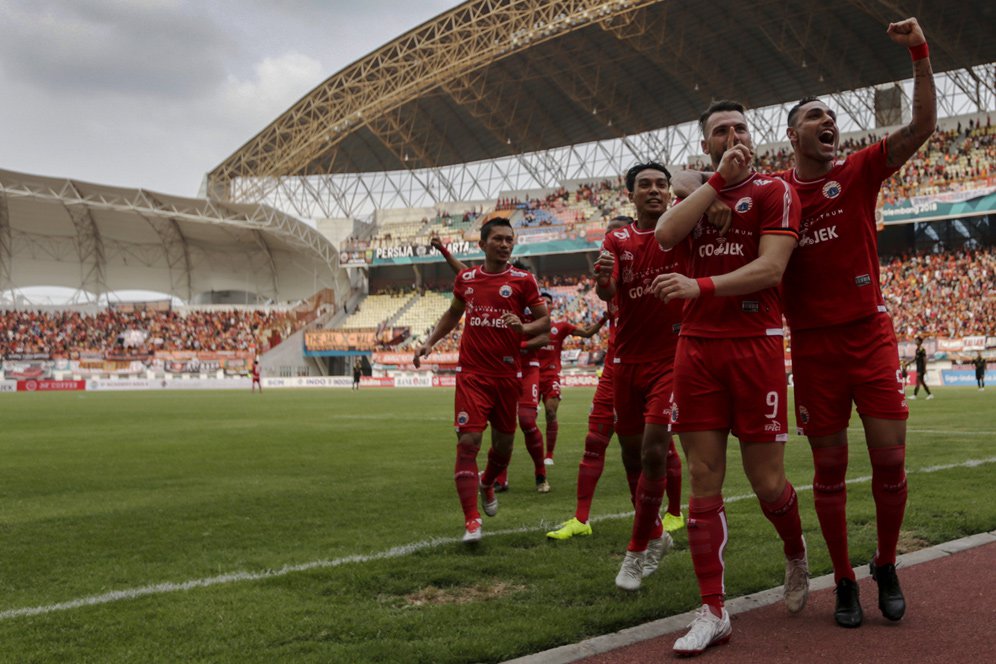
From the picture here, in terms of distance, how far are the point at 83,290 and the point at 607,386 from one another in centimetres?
6591

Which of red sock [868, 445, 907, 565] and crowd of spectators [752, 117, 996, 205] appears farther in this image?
crowd of spectators [752, 117, 996, 205]

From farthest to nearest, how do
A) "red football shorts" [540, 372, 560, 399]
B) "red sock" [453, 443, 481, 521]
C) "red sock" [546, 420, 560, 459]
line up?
"red football shorts" [540, 372, 560, 399] → "red sock" [546, 420, 560, 459] → "red sock" [453, 443, 481, 521]

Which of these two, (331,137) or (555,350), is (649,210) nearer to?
(555,350)

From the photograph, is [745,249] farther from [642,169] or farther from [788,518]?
[642,169]

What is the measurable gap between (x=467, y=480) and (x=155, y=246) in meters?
64.4

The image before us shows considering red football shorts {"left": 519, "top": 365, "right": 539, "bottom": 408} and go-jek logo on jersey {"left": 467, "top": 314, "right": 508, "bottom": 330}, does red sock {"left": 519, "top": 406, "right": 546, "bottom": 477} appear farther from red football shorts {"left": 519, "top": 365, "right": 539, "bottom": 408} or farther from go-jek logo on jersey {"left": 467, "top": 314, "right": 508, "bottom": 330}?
go-jek logo on jersey {"left": 467, "top": 314, "right": 508, "bottom": 330}

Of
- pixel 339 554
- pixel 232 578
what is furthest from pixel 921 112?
pixel 232 578

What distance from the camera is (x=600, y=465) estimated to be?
20.3ft

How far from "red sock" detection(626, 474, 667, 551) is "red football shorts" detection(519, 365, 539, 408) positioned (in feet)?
14.2

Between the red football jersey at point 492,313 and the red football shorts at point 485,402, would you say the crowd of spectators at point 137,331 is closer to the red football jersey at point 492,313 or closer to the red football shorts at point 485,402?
the red football jersey at point 492,313

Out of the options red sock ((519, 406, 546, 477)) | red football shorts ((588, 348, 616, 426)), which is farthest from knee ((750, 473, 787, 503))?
red sock ((519, 406, 546, 477))

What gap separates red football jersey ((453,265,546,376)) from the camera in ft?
21.5

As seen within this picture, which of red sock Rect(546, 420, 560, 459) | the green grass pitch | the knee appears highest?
the knee

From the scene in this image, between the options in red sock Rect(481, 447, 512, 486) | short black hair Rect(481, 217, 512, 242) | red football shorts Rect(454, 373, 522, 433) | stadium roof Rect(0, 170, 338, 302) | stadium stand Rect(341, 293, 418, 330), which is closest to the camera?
red football shorts Rect(454, 373, 522, 433)
